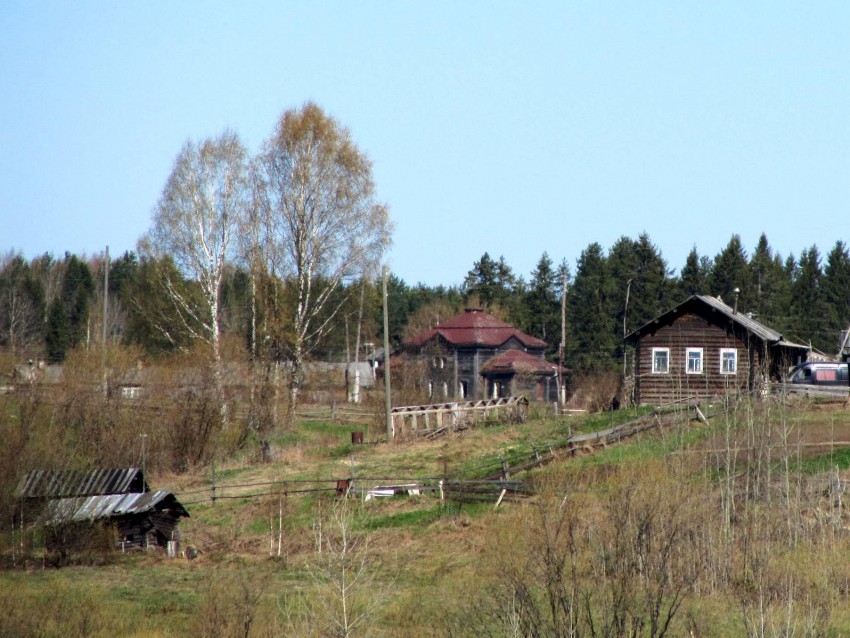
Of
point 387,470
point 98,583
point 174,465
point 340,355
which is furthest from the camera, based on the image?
point 340,355

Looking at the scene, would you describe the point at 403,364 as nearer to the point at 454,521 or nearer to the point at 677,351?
the point at 677,351

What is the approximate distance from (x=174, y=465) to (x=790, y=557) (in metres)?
25.0

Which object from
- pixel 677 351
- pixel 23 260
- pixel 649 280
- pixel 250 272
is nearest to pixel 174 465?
pixel 250 272

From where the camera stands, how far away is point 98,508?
1195 inches

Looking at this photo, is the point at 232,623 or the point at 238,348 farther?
the point at 238,348

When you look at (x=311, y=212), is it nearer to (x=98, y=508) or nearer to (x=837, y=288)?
(x=98, y=508)

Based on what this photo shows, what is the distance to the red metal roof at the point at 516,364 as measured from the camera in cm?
6912

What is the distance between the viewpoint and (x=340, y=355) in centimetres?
9319

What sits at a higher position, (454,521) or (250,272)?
(250,272)

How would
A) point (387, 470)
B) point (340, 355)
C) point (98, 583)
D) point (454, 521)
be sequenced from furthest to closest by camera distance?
point (340, 355) < point (387, 470) < point (454, 521) < point (98, 583)

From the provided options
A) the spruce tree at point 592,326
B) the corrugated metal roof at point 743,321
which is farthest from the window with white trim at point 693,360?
the spruce tree at point 592,326

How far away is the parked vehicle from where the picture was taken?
149 feet

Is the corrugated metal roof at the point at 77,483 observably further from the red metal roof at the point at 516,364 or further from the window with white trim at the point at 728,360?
the red metal roof at the point at 516,364

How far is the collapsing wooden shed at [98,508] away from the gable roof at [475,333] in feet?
130
